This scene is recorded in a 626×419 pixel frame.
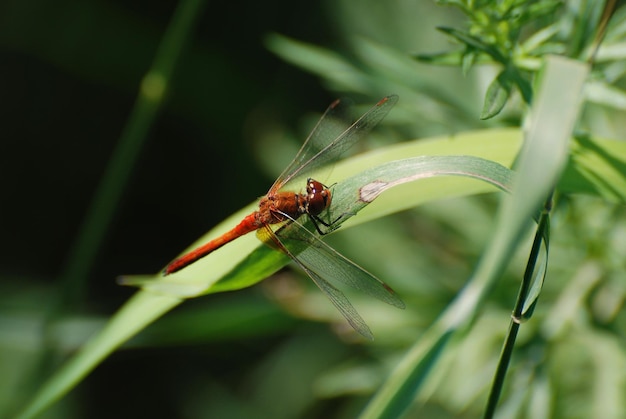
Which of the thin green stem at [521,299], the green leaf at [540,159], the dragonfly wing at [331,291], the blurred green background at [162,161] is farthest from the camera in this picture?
the blurred green background at [162,161]

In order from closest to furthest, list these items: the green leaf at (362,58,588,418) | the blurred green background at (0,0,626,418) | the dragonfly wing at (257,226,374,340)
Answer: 1. the green leaf at (362,58,588,418)
2. the dragonfly wing at (257,226,374,340)
3. the blurred green background at (0,0,626,418)

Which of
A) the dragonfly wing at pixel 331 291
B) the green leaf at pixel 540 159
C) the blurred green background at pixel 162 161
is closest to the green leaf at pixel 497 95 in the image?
the green leaf at pixel 540 159

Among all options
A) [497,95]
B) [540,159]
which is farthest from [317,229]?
[540,159]

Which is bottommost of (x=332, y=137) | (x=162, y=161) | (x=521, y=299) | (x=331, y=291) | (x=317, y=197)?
(x=521, y=299)

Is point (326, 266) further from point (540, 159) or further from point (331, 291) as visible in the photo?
point (540, 159)

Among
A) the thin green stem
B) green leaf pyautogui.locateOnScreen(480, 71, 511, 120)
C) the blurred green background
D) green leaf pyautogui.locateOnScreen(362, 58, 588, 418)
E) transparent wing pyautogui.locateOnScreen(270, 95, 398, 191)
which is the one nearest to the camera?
green leaf pyautogui.locateOnScreen(362, 58, 588, 418)

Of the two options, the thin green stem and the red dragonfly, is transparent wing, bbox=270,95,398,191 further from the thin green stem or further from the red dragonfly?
the thin green stem

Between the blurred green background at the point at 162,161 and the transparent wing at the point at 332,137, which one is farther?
the blurred green background at the point at 162,161

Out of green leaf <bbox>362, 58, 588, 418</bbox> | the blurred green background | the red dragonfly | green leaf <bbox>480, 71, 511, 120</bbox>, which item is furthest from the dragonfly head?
the blurred green background

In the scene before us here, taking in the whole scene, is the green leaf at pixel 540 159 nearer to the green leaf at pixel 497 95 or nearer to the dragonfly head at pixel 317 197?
the green leaf at pixel 497 95
